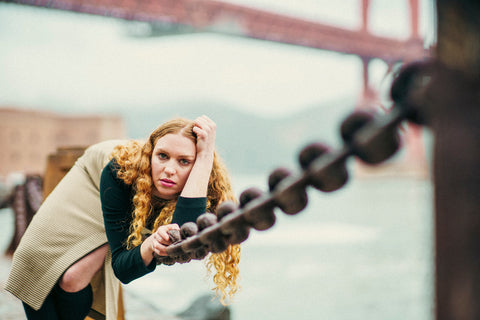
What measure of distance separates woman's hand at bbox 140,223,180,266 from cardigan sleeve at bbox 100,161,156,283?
21 mm

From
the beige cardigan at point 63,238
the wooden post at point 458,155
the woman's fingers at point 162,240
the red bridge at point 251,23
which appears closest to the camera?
the wooden post at point 458,155

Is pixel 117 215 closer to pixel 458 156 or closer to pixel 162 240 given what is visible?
pixel 162 240

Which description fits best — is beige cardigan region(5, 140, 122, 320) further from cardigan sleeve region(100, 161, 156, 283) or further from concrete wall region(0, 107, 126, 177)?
concrete wall region(0, 107, 126, 177)

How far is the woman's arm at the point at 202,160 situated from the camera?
74cm

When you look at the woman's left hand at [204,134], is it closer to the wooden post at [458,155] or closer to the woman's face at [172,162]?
the woman's face at [172,162]

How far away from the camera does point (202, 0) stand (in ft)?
40.5

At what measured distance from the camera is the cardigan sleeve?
77 cm

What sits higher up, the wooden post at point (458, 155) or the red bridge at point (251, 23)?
the wooden post at point (458, 155)

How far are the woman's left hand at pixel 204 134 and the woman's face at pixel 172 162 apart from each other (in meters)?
0.01

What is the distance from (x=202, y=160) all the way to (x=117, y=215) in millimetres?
187

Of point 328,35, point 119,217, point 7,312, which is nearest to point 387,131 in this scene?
point 119,217

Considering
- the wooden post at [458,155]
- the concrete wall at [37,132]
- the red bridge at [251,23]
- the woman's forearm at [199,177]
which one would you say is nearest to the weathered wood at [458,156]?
the wooden post at [458,155]

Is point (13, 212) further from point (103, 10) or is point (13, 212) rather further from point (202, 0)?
point (202, 0)

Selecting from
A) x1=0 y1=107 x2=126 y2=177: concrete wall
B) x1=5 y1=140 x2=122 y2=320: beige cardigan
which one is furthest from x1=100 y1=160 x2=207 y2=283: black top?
A: x1=0 y1=107 x2=126 y2=177: concrete wall
